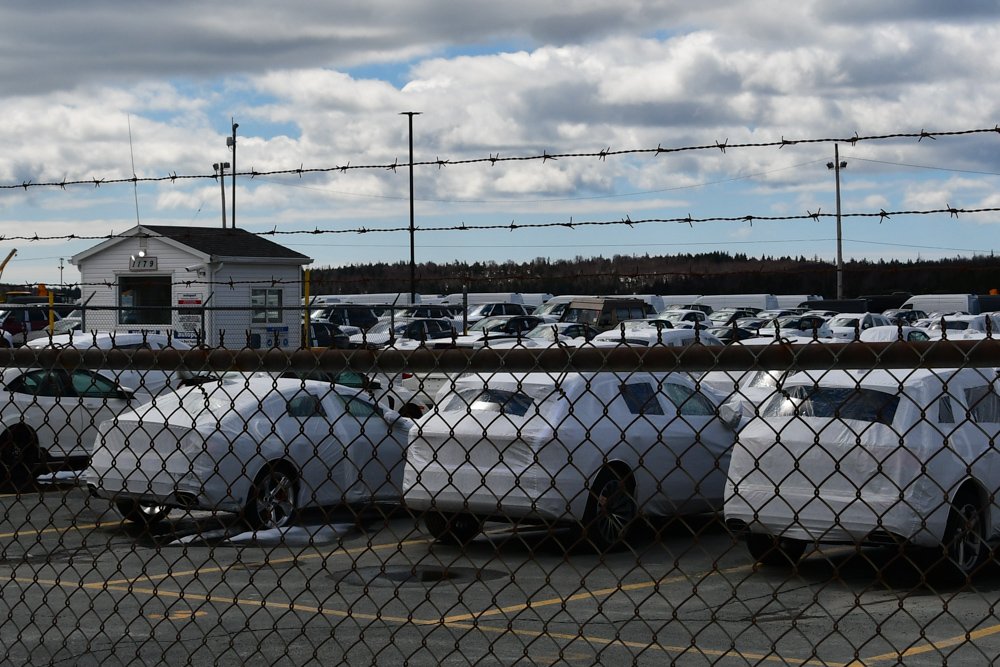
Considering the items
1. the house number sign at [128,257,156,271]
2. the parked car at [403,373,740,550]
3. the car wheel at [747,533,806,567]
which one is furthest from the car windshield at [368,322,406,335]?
the car wheel at [747,533,806,567]

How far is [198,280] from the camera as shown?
1133 inches

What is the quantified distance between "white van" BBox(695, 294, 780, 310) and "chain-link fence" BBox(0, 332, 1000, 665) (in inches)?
1863

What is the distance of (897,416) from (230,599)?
486cm

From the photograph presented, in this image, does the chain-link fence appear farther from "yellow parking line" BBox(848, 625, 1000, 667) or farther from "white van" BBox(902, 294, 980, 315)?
"white van" BBox(902, 294, 980, 315)

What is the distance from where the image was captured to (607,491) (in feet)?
30.3

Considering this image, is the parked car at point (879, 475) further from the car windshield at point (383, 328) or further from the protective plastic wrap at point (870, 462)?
the car windshield at point (383, 328)

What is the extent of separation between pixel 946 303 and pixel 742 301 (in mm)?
12354

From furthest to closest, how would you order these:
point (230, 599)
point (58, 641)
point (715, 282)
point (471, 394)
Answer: point (715, 282) → point (471, 394) → point (230, 599) → point (58, 641)

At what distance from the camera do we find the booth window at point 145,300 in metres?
30.9

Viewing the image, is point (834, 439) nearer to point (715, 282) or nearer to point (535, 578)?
point (535, 578)

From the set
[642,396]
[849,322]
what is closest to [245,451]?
[642,396]

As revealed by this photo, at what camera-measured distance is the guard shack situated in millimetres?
29297

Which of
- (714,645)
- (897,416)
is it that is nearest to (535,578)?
(714,645)

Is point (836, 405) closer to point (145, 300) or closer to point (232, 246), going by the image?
point (232, 246)
